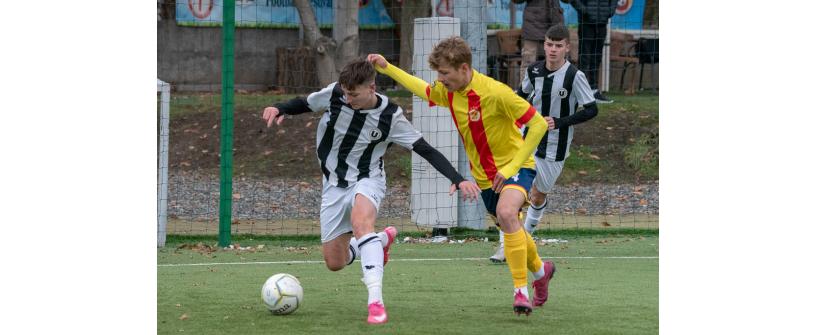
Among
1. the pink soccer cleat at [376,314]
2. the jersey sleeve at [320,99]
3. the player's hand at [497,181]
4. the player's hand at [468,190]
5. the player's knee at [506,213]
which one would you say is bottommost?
the pink soccer cleat at [376,314]

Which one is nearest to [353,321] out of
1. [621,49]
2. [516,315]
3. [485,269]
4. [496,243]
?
[516,315]

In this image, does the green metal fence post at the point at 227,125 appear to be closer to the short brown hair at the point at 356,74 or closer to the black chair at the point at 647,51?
the short brown hair at the point at 356,74

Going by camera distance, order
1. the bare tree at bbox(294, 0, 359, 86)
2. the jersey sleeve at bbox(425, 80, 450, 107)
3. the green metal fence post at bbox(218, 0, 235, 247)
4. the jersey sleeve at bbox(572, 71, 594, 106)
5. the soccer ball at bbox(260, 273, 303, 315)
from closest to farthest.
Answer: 1. the soccer ball at bbox(260, 273, 303, 315)
2. the jersey sleeve at bbox(425, 80, 450, 107)
3. the jersey sleeve at bbox(572, 71, 594, 106)
4. the green metal fence post at bbox(218, 0, 235, 247)
5. the bare tree at bbox(294, 0, 359, 86)

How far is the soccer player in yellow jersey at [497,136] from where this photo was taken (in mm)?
7156

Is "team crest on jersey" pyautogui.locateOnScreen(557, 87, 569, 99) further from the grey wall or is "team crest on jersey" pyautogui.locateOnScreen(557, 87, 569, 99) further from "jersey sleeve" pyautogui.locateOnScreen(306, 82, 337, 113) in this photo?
the grey wall

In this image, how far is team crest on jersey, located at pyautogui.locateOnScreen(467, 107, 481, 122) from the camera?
24.5ft

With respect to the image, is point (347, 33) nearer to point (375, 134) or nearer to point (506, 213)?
point (375, 134)

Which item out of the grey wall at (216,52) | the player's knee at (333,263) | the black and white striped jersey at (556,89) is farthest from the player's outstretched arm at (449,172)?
the grey wall at (216,52)

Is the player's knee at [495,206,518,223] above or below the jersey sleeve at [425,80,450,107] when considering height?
below

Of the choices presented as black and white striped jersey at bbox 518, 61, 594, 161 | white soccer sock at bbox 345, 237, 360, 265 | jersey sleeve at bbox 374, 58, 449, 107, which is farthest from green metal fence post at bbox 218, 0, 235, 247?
jersey sleeve at bbox 374, 58, 449, 107

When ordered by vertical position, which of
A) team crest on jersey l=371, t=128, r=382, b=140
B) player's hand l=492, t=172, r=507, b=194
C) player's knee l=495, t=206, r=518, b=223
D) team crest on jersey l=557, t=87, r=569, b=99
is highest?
team crest on jersey l=557, t=87, r=569, b=99

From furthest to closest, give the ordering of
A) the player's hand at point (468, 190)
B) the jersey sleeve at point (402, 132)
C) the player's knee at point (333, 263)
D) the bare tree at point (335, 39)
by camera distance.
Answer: the bare tree at point (335, 39)
the player's knee at point (333, 263)
the jersey sleeve at point (402, 132)
the player's hand at point (468, 190)

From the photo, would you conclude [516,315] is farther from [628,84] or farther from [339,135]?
[628,84]

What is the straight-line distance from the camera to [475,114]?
24.5 ft
